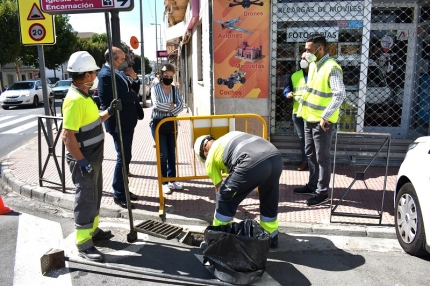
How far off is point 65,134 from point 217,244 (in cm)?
171

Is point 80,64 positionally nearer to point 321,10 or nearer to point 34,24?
point 34,24

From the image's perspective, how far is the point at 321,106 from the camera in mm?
5008

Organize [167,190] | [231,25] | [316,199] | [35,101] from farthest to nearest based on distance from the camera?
[35,101]
[231,25]
[167,190]
[316,199]

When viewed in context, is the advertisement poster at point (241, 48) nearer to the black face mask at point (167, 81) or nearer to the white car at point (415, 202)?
the black face mask at point (167, 81)

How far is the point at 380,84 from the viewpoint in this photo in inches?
316

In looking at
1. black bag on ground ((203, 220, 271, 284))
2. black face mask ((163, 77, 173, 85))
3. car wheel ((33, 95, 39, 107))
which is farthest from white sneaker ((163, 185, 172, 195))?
car wheel ((33, 95, 39, 107))

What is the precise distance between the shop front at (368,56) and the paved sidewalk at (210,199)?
1.39 meters

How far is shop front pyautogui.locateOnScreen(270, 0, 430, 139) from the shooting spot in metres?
7.12

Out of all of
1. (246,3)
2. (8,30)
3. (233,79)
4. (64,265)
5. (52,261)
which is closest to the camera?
(52,261)

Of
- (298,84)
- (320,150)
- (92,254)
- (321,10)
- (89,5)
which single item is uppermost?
(321,10)

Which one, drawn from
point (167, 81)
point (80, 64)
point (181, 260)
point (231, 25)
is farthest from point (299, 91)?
point (80, 64)

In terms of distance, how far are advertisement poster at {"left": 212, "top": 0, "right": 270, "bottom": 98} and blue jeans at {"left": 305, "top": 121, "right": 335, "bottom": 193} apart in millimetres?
2018

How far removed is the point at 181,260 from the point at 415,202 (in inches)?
91.6

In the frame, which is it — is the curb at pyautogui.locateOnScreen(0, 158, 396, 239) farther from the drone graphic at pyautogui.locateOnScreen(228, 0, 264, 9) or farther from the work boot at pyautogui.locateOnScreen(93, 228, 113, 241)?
the drone graphic at pyautogui.locateOnScreen(228, 0, 264, 9)
